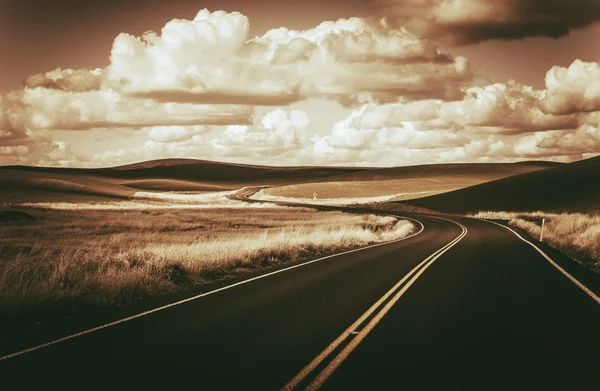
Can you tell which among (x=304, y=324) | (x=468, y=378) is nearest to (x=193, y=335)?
(x=304, y=324)

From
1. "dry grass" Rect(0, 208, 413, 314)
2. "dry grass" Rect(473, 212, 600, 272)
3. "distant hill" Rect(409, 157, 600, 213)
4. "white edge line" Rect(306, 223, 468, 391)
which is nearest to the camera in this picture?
"white edge line" Rect(306, 223, 468, 391)

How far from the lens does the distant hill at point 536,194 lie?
60.9m

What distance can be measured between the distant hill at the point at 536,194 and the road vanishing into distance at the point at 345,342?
158 ft

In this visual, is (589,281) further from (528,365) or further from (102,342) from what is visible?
(102,342)

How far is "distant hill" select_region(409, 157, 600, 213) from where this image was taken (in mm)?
60938

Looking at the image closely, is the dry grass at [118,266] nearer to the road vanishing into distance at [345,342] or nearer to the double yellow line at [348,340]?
the road vanishing into distance at [345,342]

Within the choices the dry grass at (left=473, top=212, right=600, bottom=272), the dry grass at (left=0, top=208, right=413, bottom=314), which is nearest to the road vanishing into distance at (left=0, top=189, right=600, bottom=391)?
the dry grass at (left=0, top=208, right=413, bottom=314)

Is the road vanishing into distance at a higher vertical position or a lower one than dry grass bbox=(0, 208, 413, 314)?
higher

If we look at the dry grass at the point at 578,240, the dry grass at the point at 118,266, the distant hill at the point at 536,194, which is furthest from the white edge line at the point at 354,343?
the distant hill at the point at 536,194

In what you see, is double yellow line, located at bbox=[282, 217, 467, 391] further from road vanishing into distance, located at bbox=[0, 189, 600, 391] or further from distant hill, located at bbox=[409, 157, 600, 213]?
distant hill, located at bbox=[409, 157, 600, 213]

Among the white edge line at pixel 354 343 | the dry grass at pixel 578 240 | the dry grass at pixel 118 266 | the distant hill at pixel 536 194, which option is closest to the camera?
the white edge line at pixel 354 343

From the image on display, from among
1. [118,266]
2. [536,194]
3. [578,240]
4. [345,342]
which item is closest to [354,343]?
[345,342]

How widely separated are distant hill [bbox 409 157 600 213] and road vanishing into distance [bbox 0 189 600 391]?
48200mm

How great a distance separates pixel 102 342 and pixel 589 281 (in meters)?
11.0
